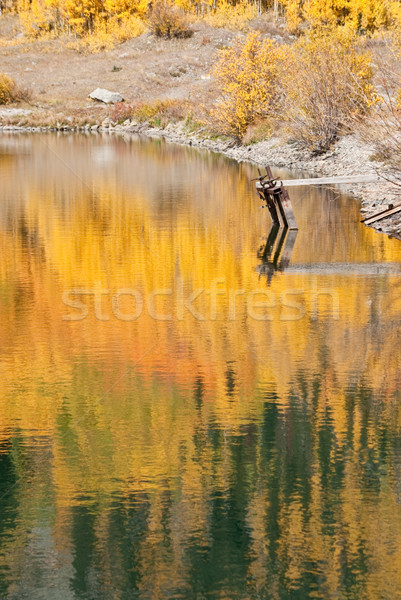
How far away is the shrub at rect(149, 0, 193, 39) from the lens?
8394 centimetres

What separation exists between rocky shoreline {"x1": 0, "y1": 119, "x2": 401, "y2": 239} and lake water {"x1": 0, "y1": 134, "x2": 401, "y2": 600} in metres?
2.53

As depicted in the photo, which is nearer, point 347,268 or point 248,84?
point 347,268

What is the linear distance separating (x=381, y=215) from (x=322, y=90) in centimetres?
1344

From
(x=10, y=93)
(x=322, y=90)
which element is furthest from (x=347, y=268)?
(x=10, y=93)

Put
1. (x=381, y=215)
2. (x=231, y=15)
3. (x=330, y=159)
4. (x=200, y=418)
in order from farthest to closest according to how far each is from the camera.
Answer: (x=231, y=15), (x=330, y=159), (x=381, y=215), (x=200, y=418)

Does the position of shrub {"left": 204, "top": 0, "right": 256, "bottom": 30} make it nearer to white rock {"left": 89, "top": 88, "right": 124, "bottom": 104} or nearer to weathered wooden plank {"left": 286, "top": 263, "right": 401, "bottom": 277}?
white rock {"left": 89, "top": 88, "right": 124, "bottom": 104}

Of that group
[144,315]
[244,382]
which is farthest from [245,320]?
[244,382]

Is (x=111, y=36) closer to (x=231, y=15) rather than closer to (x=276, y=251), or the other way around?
(x=231, y=15)

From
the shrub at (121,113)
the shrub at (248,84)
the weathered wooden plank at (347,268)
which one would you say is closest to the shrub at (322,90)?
the shrub at (248,84)

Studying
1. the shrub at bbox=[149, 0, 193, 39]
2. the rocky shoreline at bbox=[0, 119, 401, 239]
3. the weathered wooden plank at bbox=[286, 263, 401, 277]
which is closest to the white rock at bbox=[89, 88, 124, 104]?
the rocky shoreline at bbox=[0, 119, 401, 239]

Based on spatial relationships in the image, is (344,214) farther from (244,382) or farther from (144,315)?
(244,382)

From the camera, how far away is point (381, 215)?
2020cm

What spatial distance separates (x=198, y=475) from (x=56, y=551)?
162 cm

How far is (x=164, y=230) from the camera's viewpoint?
20547 millimetres
